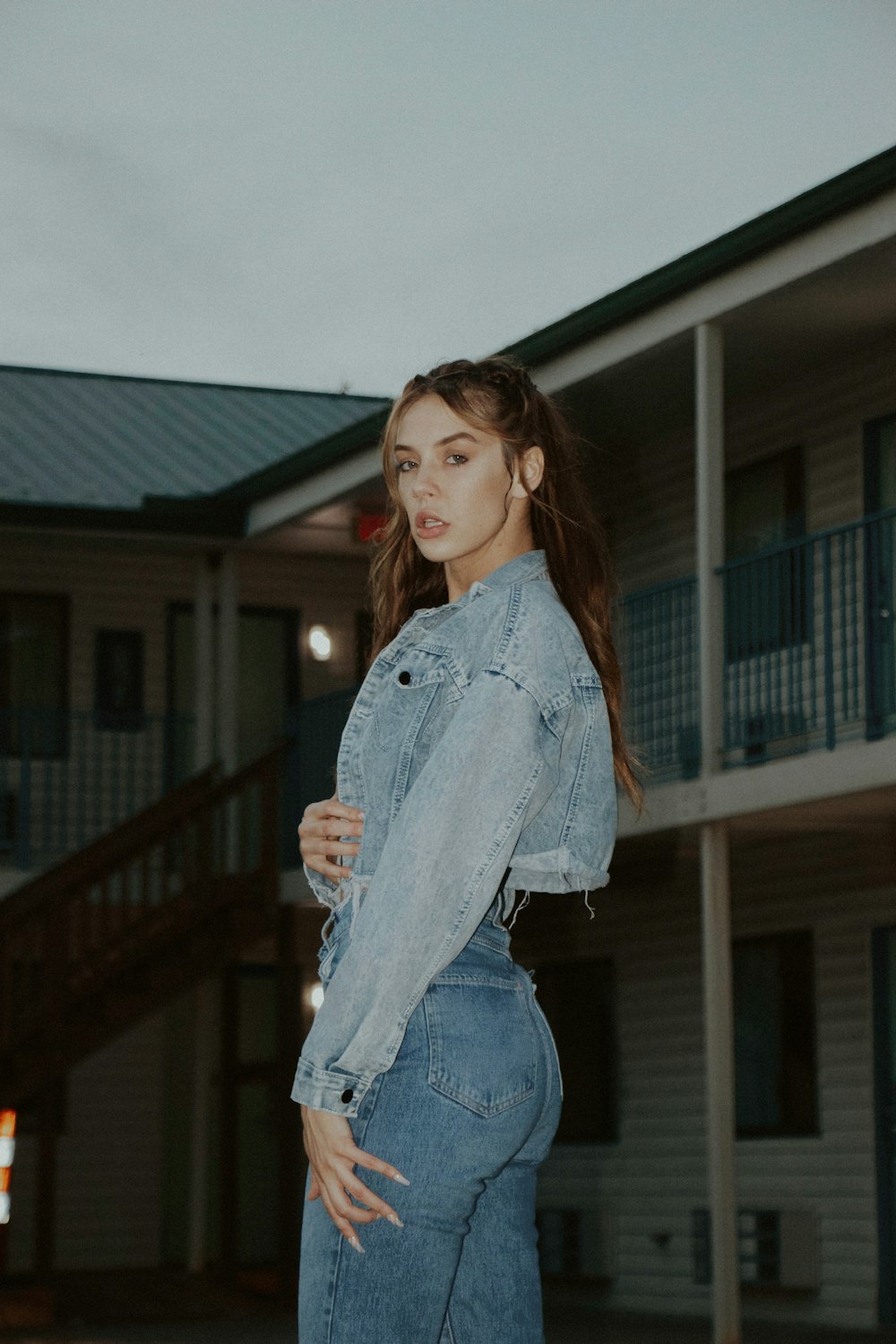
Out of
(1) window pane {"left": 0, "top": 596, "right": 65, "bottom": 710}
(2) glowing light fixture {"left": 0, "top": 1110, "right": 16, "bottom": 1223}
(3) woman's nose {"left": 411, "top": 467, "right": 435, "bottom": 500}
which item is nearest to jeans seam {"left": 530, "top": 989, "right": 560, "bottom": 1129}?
(3) woman's nose {"left": 411, "top": 467, "right": 435, "bottom": 500}

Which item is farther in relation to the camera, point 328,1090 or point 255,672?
point 255,672

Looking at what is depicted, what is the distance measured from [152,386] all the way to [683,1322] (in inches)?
454

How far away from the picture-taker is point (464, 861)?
225cm

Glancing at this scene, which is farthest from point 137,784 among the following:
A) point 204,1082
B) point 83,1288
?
point 83,1288

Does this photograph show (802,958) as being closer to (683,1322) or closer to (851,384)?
(683,1322)

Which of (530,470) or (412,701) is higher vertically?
(530,470)

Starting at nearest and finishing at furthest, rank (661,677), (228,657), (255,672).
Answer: (661,677) < (228,657) < (255,672)

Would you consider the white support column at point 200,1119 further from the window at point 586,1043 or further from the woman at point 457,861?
the woman at point 457,861

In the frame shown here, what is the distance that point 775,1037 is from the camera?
1427 centimetres

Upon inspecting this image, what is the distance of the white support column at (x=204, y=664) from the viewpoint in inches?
673

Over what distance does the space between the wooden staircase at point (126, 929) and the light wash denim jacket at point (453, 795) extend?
38.5 feet

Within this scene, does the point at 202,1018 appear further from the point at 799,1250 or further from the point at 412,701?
the point at 412,701

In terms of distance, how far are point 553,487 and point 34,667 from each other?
16216 mm

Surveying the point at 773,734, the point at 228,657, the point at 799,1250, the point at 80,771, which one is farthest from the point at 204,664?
the point at 799,1250
